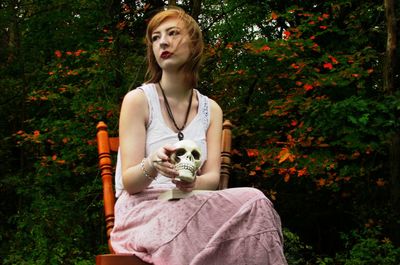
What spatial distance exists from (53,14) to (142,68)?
6.99 feet

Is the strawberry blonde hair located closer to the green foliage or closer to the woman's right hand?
the woman's right hand

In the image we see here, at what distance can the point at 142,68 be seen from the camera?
6621 millimetres

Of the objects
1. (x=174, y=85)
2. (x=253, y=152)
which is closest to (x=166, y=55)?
(x=174, y=85)

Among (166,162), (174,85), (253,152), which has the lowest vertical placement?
(253,152)

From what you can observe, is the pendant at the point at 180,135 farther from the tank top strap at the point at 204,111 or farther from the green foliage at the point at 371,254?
the green foliage at the point at 371,254

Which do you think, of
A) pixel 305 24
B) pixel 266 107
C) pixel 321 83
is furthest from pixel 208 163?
pixel 266 107

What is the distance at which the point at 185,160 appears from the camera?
85.4 inches

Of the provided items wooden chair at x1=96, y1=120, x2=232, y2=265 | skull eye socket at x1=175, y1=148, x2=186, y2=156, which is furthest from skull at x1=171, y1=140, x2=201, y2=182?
wooden chair at x1=96, y1=120, x2=232, y2=265

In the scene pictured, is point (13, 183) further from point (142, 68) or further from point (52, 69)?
point (142, 68)

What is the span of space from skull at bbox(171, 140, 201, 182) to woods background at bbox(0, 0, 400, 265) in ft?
12.3

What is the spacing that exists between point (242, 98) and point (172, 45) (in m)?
4.57

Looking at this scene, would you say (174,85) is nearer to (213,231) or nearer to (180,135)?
(180,135)

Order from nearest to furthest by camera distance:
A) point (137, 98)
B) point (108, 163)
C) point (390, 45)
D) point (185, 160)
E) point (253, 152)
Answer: point (185, 160) → point (137, 98) → point (108, 163) → point (253, 152) → point (390, 45)

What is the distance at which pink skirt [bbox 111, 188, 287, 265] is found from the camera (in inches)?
84.0
